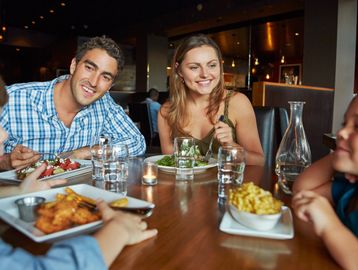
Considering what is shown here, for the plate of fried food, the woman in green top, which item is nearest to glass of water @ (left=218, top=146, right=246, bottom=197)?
the plate of fried food

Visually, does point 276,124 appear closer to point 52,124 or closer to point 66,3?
point 52,124

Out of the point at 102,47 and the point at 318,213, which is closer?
the point at 318,213

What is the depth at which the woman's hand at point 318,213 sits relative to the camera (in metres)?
0.70

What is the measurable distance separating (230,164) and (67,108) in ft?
4.31

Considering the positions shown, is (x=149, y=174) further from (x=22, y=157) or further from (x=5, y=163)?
(x=5, y=163)

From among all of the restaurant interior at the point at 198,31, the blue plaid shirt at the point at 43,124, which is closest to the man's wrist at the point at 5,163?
the blue plaid shirt at the point at 43,124

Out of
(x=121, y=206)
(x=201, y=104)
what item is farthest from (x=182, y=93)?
(x=121, y=206)

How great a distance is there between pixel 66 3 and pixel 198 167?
812cm

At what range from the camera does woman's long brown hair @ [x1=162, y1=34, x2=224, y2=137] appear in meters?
2.10

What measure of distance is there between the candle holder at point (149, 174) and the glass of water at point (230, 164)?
0.25 meters

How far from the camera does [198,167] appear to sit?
140 centimetres

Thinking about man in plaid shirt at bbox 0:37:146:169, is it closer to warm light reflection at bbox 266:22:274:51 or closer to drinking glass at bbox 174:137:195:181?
drinking glass at bbox 174:137:195:181

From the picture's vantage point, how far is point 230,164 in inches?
46.8

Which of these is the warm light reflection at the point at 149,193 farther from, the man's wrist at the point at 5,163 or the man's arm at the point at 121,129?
the man's arm at the point at 121,129
